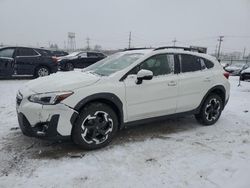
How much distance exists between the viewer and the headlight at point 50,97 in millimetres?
3811

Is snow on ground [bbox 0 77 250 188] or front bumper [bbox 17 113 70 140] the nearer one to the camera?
snow on ground [bbox 0 77 250 188]

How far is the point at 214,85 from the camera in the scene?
570 cm

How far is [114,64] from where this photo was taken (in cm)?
491

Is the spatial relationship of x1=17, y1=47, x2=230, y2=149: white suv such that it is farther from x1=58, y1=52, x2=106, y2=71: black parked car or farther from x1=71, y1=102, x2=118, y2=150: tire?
x1=58, y1=52, x2=106, y2=71: black parked car

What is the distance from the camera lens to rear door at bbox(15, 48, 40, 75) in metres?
11.5

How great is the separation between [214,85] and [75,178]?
368 cm

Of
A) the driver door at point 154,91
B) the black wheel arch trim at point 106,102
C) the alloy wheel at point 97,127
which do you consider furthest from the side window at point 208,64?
the alloy wheel at point 97,127

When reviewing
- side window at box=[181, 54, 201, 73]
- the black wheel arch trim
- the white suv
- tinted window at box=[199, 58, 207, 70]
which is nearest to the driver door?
the white suv

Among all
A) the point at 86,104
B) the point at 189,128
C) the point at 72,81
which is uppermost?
the point at 72,81

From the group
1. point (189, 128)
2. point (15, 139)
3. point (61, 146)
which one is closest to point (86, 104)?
point (61, 146)

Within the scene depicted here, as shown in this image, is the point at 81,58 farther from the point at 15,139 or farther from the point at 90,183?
the point at 90,183

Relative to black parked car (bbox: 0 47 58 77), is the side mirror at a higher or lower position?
higher

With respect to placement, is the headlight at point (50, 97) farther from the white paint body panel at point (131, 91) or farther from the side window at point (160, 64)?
the side window at point (160, 64)

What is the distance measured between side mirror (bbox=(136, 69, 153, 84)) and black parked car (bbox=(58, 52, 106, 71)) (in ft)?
44.6
